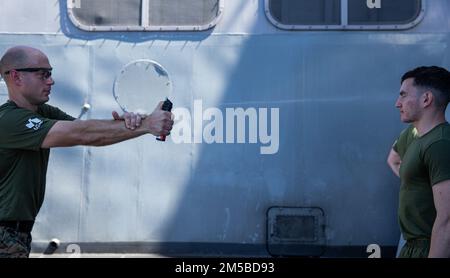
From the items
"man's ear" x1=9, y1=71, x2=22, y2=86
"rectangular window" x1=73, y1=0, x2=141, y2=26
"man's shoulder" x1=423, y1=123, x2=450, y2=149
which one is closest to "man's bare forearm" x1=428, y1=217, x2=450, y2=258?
"man's shoulder" x1=423, y1=123, x2=450, y2=149

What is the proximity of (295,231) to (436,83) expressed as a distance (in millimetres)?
1298

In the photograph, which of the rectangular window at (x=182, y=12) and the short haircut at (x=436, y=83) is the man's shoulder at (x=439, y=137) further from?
the rectangular window at (x=182, y=12)

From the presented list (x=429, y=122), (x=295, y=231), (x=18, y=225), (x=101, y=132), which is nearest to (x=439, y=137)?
(x=429, y=122)

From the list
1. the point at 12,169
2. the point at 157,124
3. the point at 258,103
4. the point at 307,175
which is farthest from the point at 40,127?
the point at 307,175

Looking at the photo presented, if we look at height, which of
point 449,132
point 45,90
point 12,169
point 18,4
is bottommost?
point 12,169

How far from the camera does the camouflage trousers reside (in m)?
2.64

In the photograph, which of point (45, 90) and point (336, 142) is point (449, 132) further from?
point (45, 90)

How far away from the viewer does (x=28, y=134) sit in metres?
2.60

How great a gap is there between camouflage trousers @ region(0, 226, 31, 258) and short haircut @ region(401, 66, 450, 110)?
207 centimetres

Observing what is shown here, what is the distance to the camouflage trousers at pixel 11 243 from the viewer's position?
2.64 metres

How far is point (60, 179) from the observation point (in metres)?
3.67
